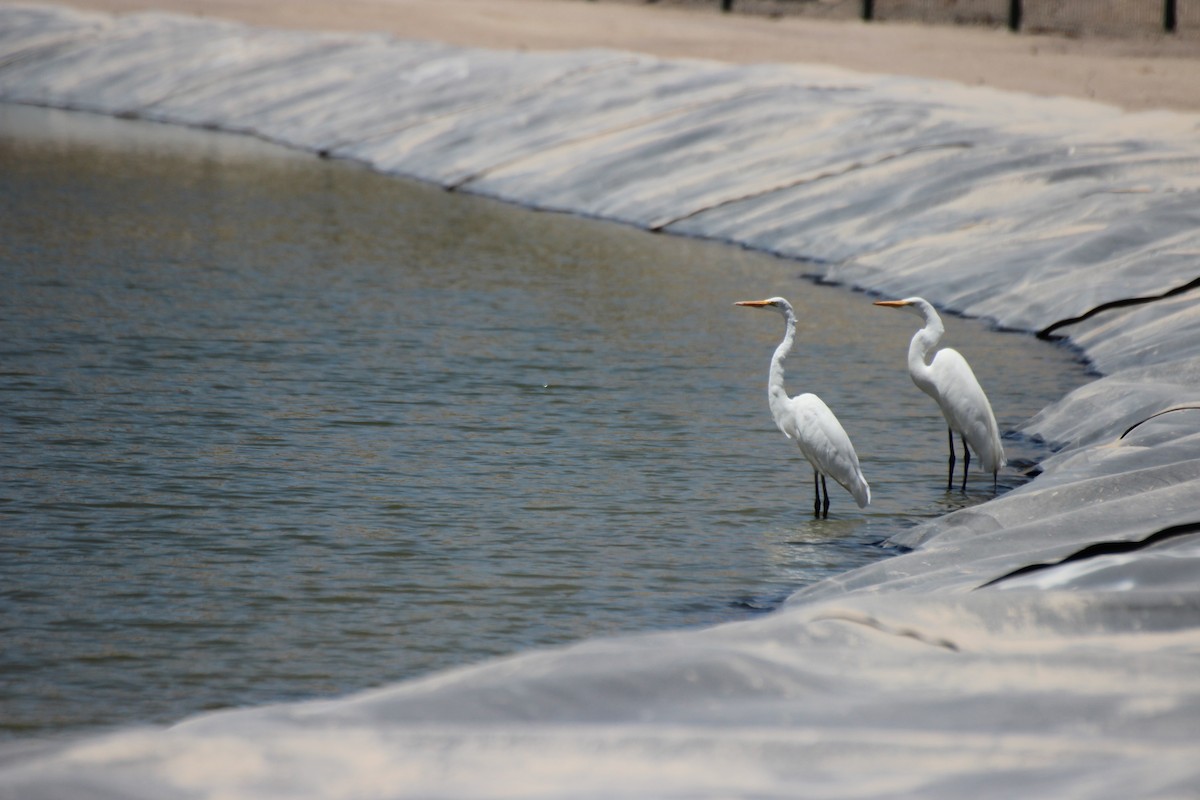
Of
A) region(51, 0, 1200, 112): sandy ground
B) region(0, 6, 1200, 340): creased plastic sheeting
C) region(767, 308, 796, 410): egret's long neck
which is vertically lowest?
region(767, 308, 796, 410): egret's long neck

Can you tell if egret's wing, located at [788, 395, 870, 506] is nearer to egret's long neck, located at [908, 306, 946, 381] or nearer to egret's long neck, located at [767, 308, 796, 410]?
egret's long neck, located at [767, 308, 796, 410]

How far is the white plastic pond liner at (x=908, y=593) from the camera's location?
14.5 feet

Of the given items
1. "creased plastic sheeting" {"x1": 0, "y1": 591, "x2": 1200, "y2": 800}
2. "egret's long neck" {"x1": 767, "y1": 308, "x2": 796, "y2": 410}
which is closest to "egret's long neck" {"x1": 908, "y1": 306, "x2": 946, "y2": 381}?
"egret's long neck" {"x1": 767, "y1": 308, "x2": 796, "y2": 410}

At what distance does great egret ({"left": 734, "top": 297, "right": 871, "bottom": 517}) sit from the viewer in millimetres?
9188

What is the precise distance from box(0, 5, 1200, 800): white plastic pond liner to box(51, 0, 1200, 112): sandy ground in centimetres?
693

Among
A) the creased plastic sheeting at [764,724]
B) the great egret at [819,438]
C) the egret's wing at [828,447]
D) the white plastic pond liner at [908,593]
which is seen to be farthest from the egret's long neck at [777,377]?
the creased plastic sheeting at [764,724]

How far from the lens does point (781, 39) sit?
37.2 meters

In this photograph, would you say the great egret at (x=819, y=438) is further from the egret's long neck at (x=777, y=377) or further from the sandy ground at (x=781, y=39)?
the sandy ground at (x=781, y=39)

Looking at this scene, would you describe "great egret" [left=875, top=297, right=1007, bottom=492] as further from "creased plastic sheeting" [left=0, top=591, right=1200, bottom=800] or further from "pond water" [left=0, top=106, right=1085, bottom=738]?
"creased plastic sheeting" [left=0, top=591, right=1200, bottom=800]

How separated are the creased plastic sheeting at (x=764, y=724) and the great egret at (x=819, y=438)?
362 cm

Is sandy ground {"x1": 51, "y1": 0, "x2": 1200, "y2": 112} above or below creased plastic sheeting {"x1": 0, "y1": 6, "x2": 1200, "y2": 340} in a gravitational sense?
above

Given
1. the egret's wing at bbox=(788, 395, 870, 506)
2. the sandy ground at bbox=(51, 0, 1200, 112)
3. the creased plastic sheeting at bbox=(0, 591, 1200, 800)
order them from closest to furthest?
the creased plastic sheeting at bbox=(0, 591, 1200, 800), the egret's wing at bbox=(788, 395, 870, 506), the sandy ground at bbox=(51, 0, 1200, 112)

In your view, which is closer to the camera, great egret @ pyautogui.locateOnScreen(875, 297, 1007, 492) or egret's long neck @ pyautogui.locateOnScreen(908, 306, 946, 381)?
great egret @ pyautogui.locateOnScreen(875, 297, 1007, 492)

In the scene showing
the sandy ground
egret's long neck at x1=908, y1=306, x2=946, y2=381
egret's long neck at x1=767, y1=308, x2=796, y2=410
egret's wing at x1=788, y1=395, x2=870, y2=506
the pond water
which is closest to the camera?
the pond water
